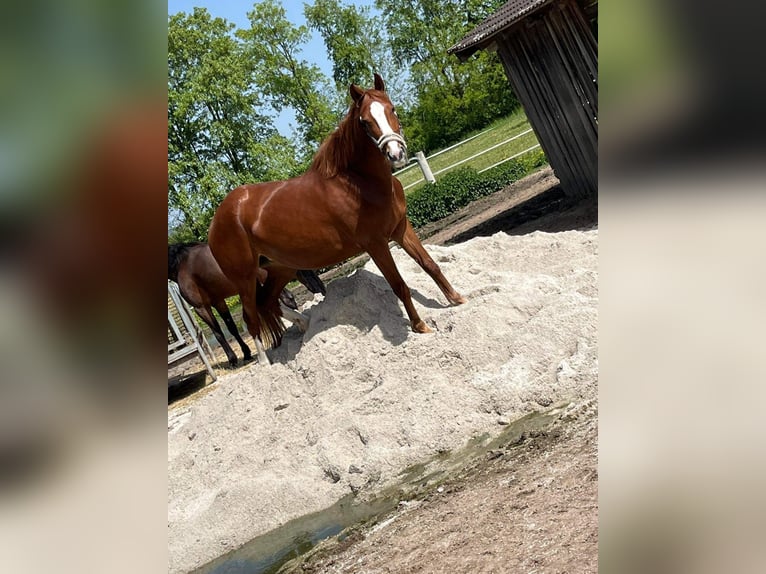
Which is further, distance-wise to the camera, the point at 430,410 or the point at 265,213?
the point at 265,213

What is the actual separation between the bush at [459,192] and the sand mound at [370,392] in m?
10.1

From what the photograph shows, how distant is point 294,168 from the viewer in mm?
24250

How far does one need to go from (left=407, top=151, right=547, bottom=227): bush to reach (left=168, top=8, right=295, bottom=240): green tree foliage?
6250mm

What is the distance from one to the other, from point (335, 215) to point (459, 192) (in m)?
11.4

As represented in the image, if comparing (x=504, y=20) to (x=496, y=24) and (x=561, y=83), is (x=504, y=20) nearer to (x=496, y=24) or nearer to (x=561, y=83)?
(x=496, y=24)

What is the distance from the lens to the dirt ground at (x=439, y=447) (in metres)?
3.22

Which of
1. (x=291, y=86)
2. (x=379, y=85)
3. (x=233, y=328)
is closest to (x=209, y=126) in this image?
(x=291, y=86)

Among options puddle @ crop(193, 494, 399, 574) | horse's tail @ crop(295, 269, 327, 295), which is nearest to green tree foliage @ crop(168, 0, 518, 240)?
horse's tail @ crop(295, 269, 327, 295)

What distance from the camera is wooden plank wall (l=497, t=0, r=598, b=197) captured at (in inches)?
401

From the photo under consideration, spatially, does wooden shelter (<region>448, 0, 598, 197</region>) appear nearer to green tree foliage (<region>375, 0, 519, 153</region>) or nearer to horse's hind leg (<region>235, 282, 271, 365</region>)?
horse's hind leg (<region>235, 282, 271, 365</region>)
